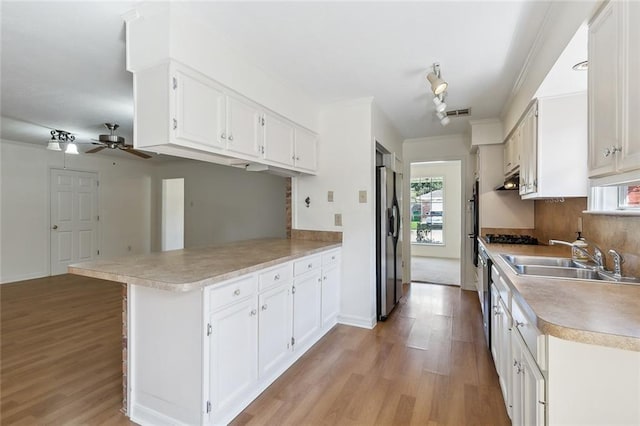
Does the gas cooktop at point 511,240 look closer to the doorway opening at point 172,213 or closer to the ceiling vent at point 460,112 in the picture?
the ceiling vent at point 460,112

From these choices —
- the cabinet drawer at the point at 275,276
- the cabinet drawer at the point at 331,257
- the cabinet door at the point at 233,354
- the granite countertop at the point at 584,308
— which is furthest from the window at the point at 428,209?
the cabinet door at the point at 233,354

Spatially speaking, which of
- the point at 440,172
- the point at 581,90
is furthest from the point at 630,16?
the point at 440,172

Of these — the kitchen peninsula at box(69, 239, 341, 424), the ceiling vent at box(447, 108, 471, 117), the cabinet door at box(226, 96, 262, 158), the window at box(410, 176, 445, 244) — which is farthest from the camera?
the window at box(410, 176, 445, 244)

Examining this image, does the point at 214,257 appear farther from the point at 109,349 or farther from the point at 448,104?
the point at 448,104

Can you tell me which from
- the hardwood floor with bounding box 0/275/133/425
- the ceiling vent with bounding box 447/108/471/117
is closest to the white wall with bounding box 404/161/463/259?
the ceiling vent with bounding box 447/108/471/117

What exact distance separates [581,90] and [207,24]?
2.72 meters

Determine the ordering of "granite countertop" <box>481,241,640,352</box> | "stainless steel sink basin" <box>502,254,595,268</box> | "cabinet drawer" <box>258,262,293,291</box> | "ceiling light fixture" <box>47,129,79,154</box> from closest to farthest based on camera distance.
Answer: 1. "granite countertop" <box>481,241,640,352</box>
2. "cabinet drawer" <box>258,262,293,291</box>
3. "stainless steel sink basin" <box>502,254,595,268</box>
4. "ceiling light fixture" <box>47,129,79,154</box>

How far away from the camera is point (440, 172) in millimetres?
8195

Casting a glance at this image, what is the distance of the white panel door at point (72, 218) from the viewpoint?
5809 millimetres

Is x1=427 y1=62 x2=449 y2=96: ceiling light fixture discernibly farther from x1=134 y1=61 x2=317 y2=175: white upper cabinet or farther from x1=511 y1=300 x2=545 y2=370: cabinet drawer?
x1=511 y1=300 x2=545 y2=370: cabinet drawer

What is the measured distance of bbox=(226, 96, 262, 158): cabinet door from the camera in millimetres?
2313

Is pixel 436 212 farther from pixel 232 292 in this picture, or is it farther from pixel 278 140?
pixel 232 292

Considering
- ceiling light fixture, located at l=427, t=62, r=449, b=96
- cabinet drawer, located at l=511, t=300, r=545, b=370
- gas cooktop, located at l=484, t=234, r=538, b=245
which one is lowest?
cabinet drawer, located at l=511, t=300, r=545, b=370

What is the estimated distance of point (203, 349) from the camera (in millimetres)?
1605
